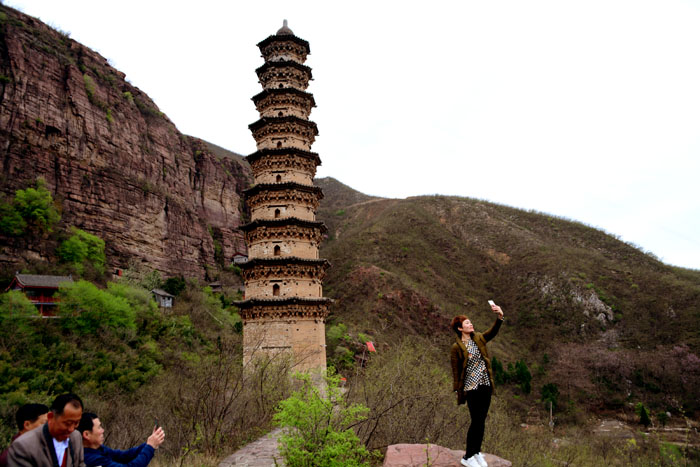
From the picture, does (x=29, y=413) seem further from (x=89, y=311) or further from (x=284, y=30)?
(x=89, y=311)

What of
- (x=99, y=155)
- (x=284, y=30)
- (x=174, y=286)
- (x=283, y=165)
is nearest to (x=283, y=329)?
(x=283, y=165)

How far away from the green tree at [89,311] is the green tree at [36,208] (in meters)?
11.4

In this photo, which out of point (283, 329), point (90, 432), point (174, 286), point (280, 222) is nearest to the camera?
point (90, 432)

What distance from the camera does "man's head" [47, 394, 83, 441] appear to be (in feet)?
11.5

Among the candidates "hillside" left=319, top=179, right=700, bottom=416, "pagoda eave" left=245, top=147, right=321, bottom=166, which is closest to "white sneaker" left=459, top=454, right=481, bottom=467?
"pagoda eave" left=245, top=147, right=321, bottom=166

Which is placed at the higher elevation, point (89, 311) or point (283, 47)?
point (283, 47)

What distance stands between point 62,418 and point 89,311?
3241cm

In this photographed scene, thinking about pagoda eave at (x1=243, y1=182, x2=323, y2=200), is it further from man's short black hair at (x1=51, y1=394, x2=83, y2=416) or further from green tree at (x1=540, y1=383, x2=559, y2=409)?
green tree at (x1=540, y1=383, x2=559, y2=409)

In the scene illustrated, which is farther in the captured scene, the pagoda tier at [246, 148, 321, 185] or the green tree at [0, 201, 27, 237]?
the green tree at [0, 201, 27, 237]

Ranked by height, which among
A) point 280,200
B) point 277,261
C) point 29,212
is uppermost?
point 29,212

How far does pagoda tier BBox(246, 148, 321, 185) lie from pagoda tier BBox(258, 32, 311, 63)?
209 inches

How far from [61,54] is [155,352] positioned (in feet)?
135

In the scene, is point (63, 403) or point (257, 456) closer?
point (63, 403)

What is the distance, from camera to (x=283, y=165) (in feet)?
59.5
